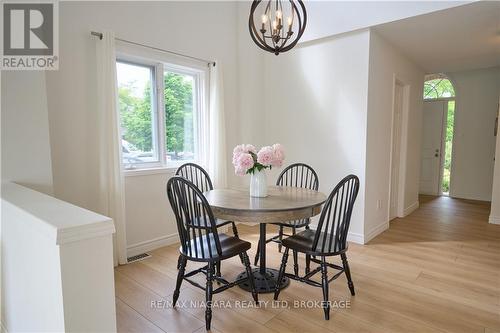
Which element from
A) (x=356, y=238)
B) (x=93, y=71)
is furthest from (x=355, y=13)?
(x=93, y=71)

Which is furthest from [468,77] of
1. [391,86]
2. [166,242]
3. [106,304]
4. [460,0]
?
[106,304]

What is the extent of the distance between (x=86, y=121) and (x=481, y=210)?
594 cm

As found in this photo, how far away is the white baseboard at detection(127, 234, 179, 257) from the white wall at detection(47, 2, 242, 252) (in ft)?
0.08

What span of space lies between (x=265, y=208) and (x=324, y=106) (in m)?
2.20

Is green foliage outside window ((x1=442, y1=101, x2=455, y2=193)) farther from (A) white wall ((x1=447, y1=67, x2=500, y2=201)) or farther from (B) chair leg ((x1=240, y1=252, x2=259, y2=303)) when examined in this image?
(B) chair leg ((x1=240, y1=252, x2=259, y2=303))

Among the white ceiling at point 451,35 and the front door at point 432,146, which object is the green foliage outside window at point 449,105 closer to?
the front door at point 432,146

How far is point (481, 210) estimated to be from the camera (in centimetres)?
505

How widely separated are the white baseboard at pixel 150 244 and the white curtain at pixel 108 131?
482 millimetres

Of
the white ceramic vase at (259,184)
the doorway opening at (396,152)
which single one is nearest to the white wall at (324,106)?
the doorway opening at (396,152)

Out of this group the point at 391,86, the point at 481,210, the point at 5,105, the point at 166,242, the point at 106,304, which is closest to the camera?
the point at 106,304

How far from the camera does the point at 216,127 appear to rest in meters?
3.75

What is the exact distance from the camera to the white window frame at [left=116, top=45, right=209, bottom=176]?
3102mm

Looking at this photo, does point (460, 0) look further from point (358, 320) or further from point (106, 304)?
point (106, 304)

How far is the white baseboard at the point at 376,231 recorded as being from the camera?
3.61 meters
